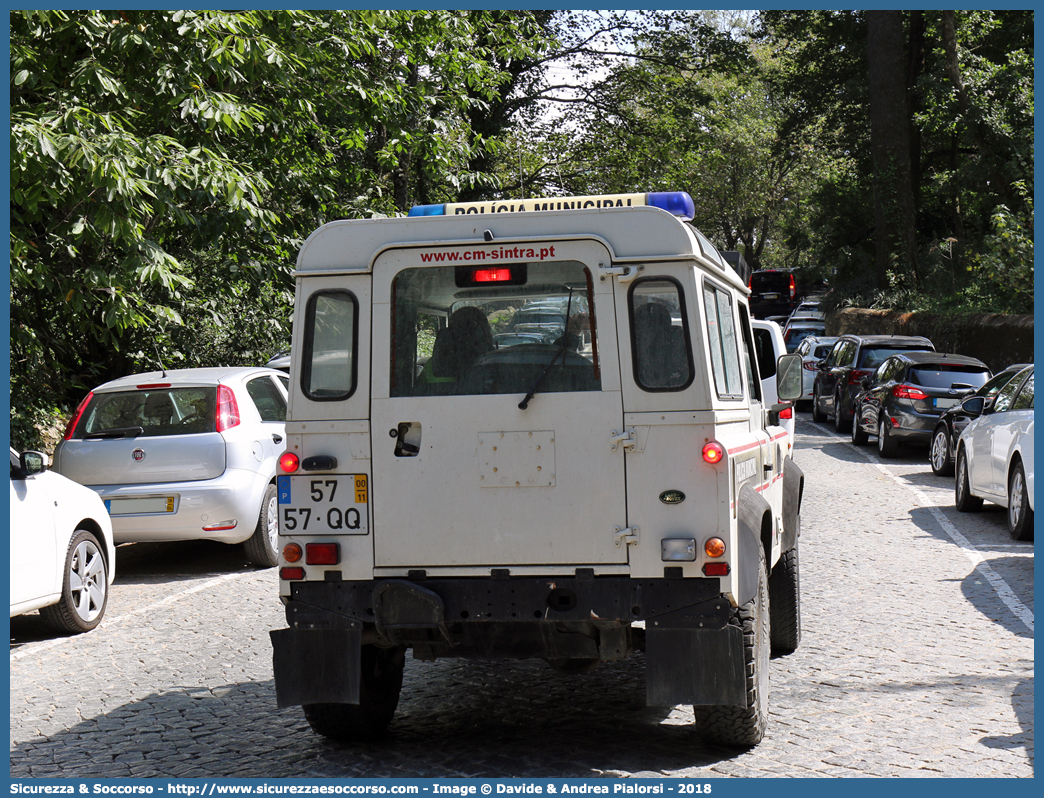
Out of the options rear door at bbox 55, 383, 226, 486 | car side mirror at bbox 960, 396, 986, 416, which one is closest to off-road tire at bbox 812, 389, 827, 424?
car side mirror at bbox 960, 396, 986, 416

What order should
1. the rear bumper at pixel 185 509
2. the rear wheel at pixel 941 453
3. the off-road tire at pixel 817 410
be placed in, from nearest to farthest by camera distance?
the rear bumper at pixel 185 509, the rear wheel at pixel 941 453, the off-road tire at pixel 817 410

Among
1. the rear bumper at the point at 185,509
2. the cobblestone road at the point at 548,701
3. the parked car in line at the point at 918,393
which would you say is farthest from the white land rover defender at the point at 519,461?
the parked car in line at the point at 918,393

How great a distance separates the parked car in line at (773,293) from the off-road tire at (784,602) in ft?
160

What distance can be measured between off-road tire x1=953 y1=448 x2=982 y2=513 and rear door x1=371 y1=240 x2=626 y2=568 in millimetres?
8732

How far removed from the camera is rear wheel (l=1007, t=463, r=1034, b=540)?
10.5 meters

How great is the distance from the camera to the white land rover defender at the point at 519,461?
4.82m

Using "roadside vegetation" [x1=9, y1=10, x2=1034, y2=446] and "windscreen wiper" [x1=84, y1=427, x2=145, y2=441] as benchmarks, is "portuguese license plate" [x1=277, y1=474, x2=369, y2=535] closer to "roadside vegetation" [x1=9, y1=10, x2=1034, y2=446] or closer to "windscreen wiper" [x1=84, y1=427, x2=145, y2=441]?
"roadside vegetation" [x1=9, y1=10, x2=1034, y2=446]

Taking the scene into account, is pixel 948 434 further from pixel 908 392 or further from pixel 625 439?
pixel 625 439

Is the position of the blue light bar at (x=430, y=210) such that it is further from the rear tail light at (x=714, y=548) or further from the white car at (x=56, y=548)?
the white car at (x=56, y=548)

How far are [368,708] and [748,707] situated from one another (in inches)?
70.2

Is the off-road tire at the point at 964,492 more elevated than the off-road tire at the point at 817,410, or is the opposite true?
the off-road tire at the point at 817,410

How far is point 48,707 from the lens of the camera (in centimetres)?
626

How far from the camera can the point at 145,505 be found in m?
9.68

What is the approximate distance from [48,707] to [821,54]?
36.9m
